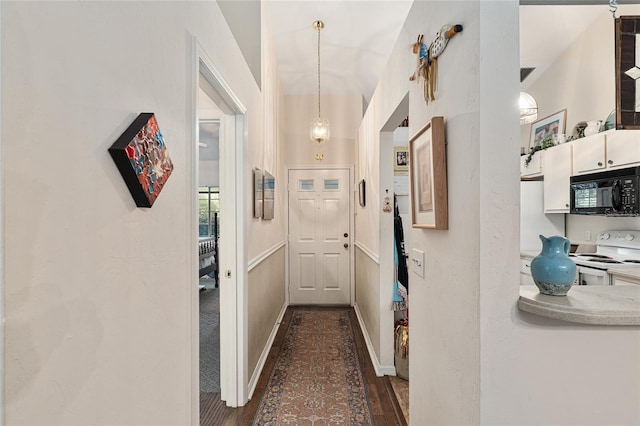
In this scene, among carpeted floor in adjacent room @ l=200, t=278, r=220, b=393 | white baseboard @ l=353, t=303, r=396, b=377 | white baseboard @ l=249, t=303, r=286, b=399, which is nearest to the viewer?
white baseboard @ l=249, t=303, r=286, b=399

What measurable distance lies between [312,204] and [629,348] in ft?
13.5

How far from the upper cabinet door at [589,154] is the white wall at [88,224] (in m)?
3.43

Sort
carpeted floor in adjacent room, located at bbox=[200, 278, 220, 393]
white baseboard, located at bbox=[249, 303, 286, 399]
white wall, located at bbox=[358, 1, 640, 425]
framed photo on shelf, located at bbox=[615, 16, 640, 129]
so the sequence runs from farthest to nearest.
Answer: carpeted floor in adjacent room, located at bbox=[200, 278, 220, 393] → white baseboard, located at bbox=[249, 303, 286, 399] → framed photo on shelf, located at bbox=[615, 16, 640, 129] → white wall, located at bbox=[358, 1, 640, 425]

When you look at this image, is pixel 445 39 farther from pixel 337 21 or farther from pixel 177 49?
pixel 337 21

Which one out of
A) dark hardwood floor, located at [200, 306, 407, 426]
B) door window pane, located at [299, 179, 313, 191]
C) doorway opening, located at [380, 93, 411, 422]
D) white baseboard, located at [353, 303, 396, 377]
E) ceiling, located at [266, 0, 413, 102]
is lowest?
dark hardwood floor, located at [200, 306, 407, 426]

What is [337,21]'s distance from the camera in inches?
132

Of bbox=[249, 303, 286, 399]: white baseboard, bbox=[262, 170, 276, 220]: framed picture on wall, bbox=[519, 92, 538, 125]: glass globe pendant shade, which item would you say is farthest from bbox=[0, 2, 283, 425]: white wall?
bbox=[519, 92, 538, 125]: glass globe pendant shade

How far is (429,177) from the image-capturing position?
58.9 inches

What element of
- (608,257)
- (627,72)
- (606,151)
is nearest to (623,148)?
(606,151)

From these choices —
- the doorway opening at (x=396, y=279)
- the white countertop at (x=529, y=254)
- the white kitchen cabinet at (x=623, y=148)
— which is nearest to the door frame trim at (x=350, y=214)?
the doorway opening at (x=396, y=279)

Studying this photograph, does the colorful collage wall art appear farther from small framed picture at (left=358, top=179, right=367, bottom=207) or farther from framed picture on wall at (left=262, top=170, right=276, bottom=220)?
small framed picture at (left=358, top=179, right=367, bottom=207)

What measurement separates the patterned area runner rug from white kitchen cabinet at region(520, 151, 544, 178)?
9.33ft

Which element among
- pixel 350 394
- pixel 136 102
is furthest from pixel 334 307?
pixel 136 102

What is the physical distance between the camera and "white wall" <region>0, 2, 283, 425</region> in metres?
0.60
